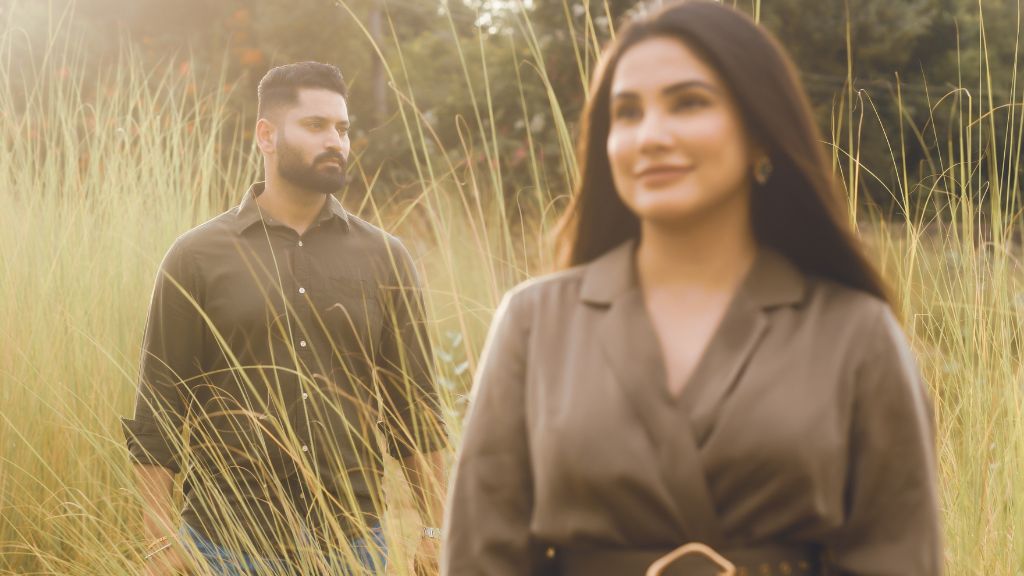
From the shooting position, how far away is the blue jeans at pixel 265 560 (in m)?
3.26

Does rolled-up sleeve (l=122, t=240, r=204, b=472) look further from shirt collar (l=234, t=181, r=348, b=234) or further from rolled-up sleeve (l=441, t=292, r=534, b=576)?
rolled-up sleeve (l=441, t=292, r=534, b=576)

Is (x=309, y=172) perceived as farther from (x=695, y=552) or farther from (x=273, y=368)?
(x=695, y=552)

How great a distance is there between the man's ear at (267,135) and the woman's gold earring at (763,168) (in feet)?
6.76

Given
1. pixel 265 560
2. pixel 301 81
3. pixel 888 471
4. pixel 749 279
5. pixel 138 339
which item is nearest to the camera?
pixel 888 471

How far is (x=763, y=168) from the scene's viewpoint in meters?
1.86

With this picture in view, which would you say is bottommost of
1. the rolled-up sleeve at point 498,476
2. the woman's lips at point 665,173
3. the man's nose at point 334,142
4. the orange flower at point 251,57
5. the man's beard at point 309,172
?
the rolled-up sleeve at point 498,476

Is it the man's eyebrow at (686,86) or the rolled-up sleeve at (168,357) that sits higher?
the man's eyebrow at (686,86)

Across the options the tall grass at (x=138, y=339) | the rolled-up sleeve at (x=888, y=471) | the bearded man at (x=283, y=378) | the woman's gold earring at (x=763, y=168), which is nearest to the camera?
the rolled-up sleeve at (x=888, y=471)

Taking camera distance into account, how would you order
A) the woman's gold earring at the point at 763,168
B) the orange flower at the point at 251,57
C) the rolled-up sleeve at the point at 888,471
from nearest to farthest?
the rolled-up sleeve at the point at 888,471 → the woman's gold earring at the point at 763,168 → the orange flower at the point at 251,57

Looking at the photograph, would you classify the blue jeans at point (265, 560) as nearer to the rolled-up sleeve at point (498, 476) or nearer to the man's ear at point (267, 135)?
the man's ear at point (267, 135)

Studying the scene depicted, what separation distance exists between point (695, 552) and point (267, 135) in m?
2.30

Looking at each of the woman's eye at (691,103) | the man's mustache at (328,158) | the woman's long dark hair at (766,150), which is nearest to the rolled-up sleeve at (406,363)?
Result: the man's mustache at (328,158)

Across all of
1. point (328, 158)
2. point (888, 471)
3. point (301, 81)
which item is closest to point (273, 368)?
point (328, 158)

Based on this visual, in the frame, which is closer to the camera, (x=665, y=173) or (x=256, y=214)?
(x=665, y=173)
